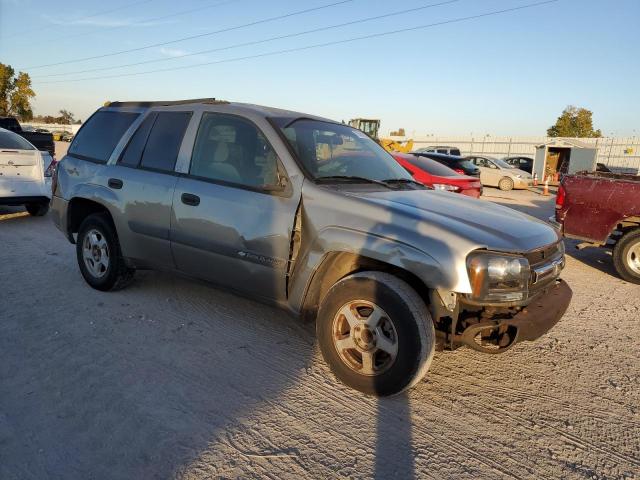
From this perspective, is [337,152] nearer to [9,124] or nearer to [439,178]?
[439,178]

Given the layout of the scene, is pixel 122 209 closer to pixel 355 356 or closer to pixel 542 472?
pixel 355 356

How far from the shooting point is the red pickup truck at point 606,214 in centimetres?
671

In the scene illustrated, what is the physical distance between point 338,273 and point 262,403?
3.26 ft

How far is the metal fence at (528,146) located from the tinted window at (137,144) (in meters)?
27.8

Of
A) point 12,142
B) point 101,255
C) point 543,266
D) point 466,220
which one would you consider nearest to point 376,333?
point 466,220

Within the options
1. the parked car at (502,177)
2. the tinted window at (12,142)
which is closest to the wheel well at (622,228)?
the tinted window at (12,142)

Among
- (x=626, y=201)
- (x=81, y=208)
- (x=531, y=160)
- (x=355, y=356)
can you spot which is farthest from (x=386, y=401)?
(x=531, y=160)

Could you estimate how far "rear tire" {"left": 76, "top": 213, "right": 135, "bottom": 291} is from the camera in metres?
4.70

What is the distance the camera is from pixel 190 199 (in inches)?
155

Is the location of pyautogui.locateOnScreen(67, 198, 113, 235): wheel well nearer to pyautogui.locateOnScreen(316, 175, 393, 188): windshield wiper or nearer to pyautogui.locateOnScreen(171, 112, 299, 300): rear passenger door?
pyautogui.locateOnScreen(171, 112, 299, 300): rear passenger door

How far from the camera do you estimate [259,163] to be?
3.71m

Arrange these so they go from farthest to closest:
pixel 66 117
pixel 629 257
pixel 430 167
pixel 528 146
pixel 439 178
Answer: pixel 66 117 → pixel 528 146 → pixel 430 167 → pixel 439 178 → pixel 629 257

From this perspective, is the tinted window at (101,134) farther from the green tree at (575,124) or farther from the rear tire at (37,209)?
the green tree at (575,124)

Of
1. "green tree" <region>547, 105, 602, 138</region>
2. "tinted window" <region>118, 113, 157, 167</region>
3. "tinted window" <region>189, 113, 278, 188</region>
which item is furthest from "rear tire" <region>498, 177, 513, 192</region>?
"green tree" <region>547, 105, 602, 138</region>
